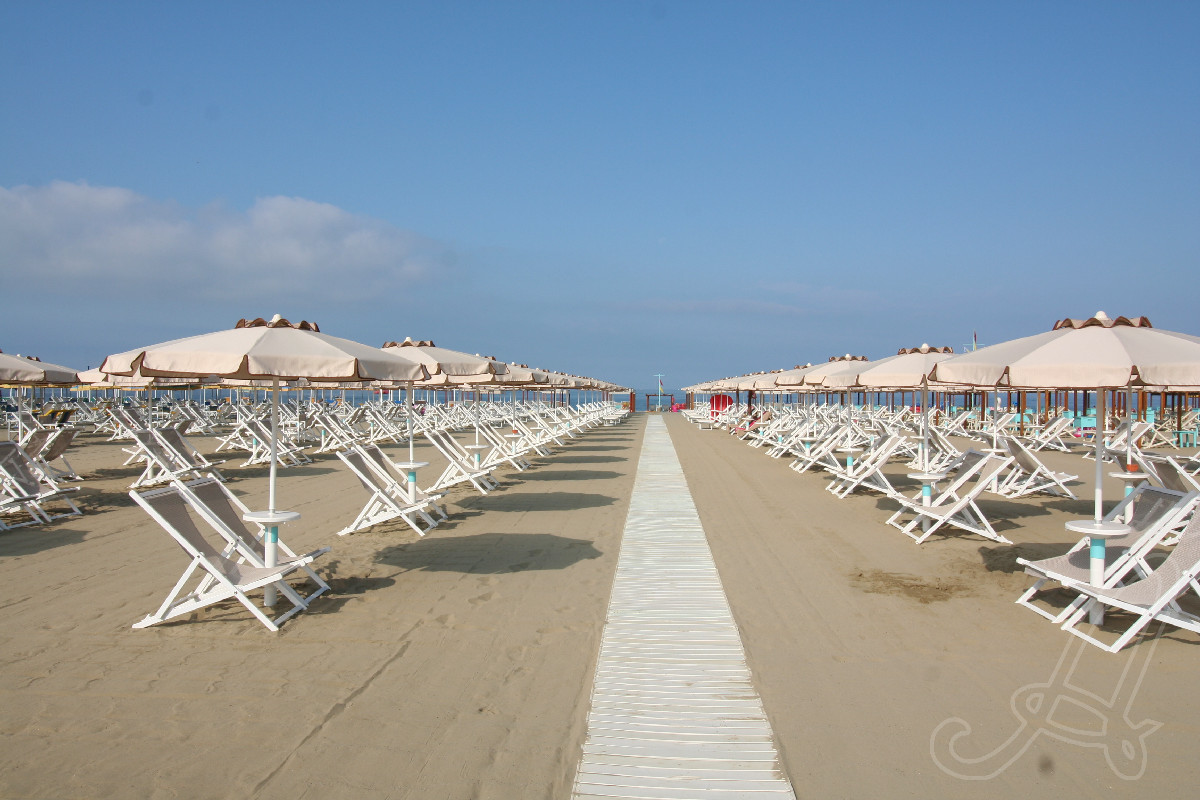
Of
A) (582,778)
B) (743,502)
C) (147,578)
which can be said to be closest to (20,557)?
(147,578)

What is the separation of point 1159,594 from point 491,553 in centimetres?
432

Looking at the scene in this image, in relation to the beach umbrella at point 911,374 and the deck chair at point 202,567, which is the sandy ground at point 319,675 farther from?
the beach umbrella at point 911,374

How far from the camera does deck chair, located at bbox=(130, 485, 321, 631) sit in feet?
13.0

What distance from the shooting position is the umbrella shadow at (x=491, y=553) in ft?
18.3

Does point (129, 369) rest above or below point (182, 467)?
above

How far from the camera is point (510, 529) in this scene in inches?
280

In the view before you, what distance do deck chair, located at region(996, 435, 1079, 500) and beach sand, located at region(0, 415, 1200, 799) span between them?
8.45 ft

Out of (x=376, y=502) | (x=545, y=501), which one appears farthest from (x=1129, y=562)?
(x=545, y=501)

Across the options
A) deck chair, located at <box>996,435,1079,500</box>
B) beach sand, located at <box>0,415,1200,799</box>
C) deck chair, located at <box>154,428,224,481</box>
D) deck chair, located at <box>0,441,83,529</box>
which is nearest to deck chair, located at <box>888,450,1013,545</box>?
beach sand, located at <box>0,415,1200,799</box>

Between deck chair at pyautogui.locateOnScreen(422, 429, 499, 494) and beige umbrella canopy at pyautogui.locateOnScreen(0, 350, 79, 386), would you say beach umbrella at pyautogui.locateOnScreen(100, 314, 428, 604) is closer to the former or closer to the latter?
deck chair at pyautogui.locateOnScreen(422, 429, 499, 494)

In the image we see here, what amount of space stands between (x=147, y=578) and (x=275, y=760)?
319 centimetres

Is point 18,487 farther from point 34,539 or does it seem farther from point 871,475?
point 871,475

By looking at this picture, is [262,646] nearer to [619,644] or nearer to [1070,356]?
[619,644]

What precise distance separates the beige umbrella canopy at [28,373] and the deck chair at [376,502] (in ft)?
17.2
